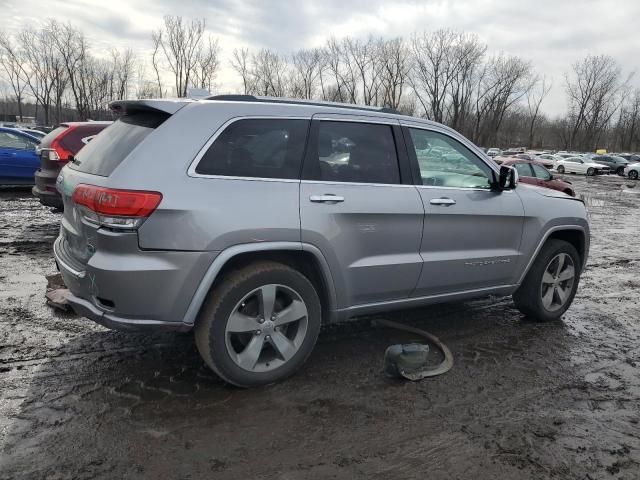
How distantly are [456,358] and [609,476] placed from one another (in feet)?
4.92

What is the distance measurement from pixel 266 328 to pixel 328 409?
65 cm

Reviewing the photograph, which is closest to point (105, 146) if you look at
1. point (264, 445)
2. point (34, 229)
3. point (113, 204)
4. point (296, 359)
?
point (113, 204)

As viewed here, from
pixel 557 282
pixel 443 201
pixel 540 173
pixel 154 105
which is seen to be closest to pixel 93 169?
pixel 154 105

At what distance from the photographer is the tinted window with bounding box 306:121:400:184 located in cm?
355

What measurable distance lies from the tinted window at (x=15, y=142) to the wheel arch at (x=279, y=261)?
37.3 ft

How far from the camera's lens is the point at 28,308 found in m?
4.75

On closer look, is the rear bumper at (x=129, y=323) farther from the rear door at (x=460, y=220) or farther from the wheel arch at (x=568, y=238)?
the wheel arch at (x=568, y=238)

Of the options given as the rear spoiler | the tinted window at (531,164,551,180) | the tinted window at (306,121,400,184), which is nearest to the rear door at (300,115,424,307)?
the tinted window at (306,121,400,184)

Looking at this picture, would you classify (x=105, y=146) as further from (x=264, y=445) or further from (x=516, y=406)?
(x=516, y=406)

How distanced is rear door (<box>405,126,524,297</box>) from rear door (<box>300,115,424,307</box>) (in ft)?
0.48

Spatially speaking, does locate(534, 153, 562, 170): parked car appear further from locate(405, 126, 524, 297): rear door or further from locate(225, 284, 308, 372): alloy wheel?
locate(225, 284, 308, 372): alloy wheel

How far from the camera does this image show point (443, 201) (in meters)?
4.00

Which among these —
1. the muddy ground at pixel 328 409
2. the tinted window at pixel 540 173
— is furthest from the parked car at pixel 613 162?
the muddy ground at pixel 328 409

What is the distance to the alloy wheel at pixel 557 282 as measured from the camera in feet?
16.3
